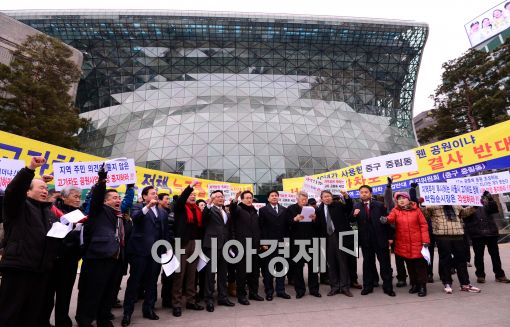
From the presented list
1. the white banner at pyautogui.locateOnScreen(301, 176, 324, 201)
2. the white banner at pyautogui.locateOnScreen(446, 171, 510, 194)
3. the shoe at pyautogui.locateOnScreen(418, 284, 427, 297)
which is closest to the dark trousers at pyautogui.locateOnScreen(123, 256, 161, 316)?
the white banner at pyautogui.locateOnScreen(301, 176, 324, 201)

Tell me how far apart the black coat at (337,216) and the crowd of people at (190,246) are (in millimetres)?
19

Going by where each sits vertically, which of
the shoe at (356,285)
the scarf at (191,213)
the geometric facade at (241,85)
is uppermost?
the geometric facade at (241,85)

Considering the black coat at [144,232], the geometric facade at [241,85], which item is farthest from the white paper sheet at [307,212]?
the geometric facade at [241,85]

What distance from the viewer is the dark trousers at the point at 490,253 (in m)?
5.44

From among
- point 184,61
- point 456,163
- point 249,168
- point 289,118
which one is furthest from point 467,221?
point 184,61

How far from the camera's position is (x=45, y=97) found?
13.2 metres

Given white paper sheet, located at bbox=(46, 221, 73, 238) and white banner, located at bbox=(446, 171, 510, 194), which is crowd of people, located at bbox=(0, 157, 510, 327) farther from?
white banner, located at bbox=(446, 171, 510, 194)

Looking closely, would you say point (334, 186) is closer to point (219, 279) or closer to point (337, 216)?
point (337, 216)

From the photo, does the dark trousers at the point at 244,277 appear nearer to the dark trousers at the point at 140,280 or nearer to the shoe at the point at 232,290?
the shoe at the point at 232,290

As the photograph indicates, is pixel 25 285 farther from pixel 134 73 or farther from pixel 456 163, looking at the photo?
pixel 134 73

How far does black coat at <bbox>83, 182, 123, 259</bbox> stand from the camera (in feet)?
11.1

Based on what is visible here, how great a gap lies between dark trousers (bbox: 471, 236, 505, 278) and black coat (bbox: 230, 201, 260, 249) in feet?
13.9

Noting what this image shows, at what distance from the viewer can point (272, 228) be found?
5.20 meters

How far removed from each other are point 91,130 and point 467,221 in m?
26.7
